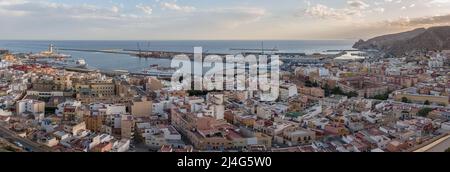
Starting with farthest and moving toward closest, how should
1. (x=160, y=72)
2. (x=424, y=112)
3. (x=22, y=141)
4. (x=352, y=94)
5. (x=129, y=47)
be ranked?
(x=129, y=47) → (x=160, y=72) → (x=352, y=94) → (x=424, y=112) → (x=22, y=141)

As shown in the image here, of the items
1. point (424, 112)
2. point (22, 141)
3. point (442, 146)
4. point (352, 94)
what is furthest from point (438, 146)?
point (352, 94)

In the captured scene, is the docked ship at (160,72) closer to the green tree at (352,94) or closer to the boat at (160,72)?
the boat at (160,72)

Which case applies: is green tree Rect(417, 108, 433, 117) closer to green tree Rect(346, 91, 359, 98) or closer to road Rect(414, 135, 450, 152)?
road Rect(414, 135, 450, 152)

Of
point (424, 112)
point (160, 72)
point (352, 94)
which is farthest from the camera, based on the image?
point (160, 72)

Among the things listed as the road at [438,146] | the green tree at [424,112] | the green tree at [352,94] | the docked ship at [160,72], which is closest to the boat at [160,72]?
the docked ship at [160,72]

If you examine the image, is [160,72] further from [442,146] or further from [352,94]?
[442,146]

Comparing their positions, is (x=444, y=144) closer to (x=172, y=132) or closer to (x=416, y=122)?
(x=416, y=122)

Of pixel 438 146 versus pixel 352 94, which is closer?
pixel 438 146
